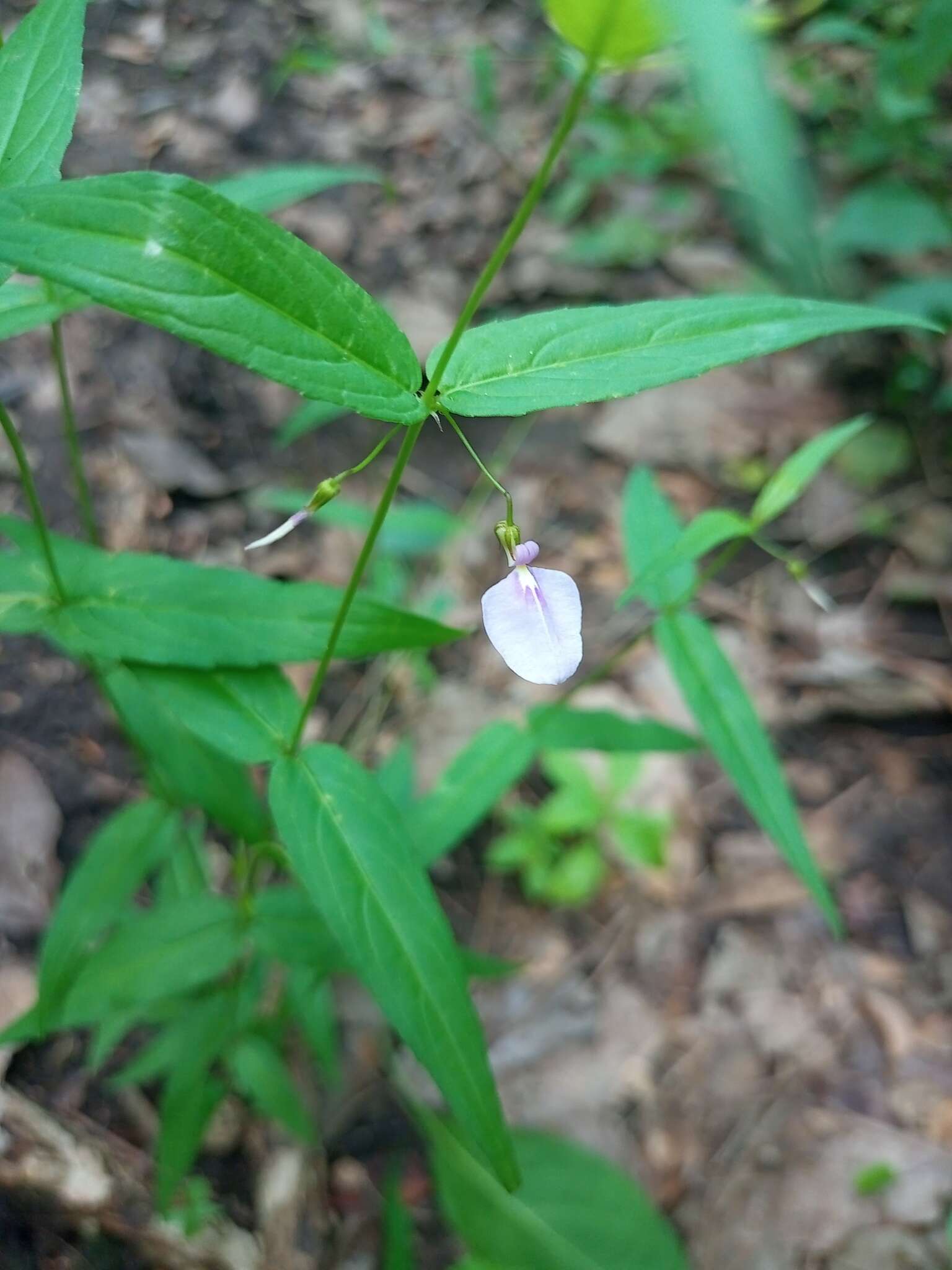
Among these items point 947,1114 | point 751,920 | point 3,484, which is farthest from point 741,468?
point 3,484

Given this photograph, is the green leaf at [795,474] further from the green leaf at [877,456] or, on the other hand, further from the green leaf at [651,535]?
the green leaf at [877,456]

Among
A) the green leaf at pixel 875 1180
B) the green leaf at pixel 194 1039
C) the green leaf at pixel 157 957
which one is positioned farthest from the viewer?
the green leaf at pixel 875 1180

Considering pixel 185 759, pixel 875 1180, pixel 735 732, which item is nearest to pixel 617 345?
pixel 735 732

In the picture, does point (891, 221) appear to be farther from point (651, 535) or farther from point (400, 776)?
point (400, 776)

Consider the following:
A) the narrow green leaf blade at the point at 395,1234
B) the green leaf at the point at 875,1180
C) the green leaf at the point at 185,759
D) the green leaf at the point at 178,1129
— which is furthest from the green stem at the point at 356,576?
the green leaf at the point at 875,1180

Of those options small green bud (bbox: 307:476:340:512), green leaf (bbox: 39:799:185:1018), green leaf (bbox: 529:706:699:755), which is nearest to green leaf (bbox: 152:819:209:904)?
green leaf (bbox: 39:799:185:1018)

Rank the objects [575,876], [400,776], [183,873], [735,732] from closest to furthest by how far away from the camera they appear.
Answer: [735,732]
[183,873]
[400,776]
[575,876]

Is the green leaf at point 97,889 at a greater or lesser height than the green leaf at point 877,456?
greater
